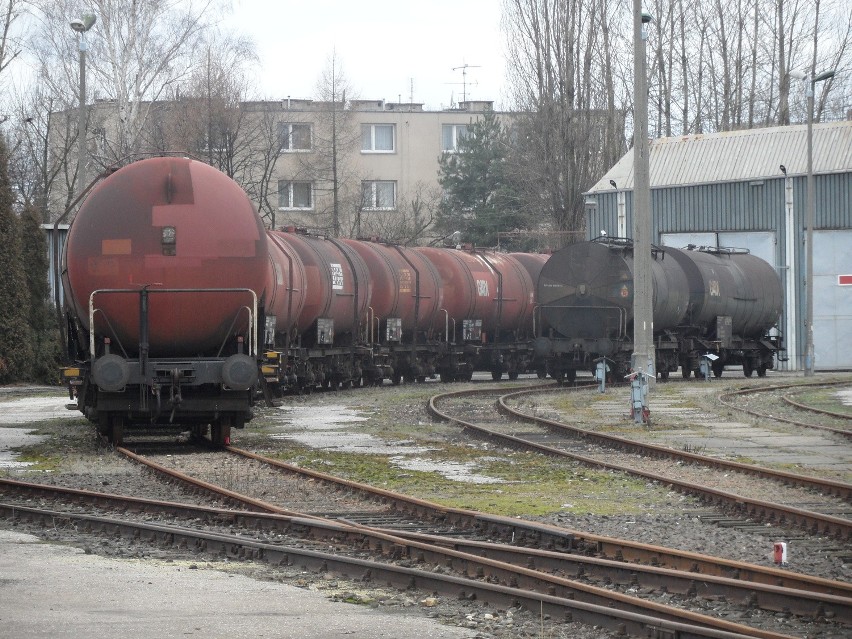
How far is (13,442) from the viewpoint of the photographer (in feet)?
59.4

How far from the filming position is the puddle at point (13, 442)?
15.4 m

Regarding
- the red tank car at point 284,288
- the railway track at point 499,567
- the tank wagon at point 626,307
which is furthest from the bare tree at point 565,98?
the railway track at point 499,567

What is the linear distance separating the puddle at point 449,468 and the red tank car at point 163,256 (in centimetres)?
277

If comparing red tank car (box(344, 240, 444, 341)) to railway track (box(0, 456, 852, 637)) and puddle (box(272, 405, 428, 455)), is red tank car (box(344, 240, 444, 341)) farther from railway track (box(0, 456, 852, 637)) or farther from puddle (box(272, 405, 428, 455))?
railway track (box(0, 456, 852, 637))

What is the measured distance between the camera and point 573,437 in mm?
18266

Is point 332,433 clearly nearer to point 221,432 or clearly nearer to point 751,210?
point 221,432

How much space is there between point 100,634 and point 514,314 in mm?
28929

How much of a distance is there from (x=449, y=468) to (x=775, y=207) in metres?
32.4

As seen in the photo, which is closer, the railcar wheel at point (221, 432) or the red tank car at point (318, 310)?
the railcar wheel at point (221, 432)

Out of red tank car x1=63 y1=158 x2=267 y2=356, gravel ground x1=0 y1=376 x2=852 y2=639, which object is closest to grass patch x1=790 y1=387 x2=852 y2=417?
gravel ground x1=0 y1=376 x2=852 y2=639

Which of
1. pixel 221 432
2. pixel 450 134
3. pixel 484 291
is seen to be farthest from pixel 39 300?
pixel 450 134

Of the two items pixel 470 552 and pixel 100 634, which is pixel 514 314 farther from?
pixel 100 634

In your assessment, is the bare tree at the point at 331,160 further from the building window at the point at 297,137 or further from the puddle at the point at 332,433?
the puddle at the point at 332,433

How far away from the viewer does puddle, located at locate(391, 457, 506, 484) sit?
13555mm
